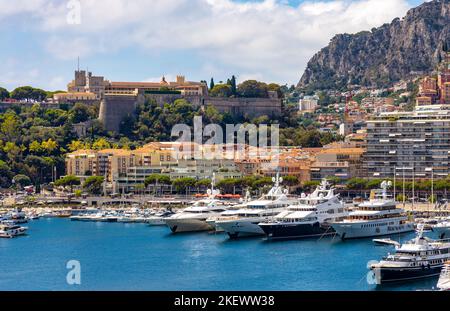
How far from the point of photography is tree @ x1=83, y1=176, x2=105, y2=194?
176 feet

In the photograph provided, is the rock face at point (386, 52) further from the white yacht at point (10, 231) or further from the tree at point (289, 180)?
the white yacht at point (10, 231)

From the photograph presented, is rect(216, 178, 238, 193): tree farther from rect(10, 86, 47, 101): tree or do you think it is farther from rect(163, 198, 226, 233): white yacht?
rect(10, 86, 47, 101): tree

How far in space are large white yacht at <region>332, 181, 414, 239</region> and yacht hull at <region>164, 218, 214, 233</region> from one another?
19.4 ft

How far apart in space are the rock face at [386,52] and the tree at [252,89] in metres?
31.5

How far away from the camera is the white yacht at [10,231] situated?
35.3 metres

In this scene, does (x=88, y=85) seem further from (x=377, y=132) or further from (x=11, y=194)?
(x=377, y=132)

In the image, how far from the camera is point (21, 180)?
2154 inches

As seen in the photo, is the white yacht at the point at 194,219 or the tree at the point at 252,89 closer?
the white yacht at the point at 194,219

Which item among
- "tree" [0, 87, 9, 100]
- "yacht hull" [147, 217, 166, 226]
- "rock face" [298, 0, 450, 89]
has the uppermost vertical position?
"rock face" [298, 0, 450, 89]

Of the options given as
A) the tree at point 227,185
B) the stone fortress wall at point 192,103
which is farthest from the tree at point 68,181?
the stone fortress wall at point 192,103

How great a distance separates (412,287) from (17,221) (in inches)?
924

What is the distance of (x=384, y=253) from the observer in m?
25.8

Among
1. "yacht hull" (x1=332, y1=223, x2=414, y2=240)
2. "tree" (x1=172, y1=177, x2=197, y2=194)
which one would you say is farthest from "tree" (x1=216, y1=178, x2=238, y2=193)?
"yacht hull" (x1=332, y1=223, x2=414, y2=240)
